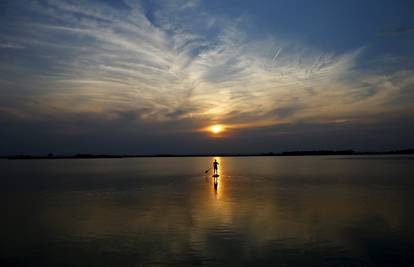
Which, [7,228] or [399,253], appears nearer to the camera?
[399,253]

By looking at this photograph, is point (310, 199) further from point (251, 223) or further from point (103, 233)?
point (103, 233)

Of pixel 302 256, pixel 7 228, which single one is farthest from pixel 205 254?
pixel 7 228

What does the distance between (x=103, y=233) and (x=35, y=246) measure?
2.48m

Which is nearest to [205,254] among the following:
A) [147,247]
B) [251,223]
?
[147,247]

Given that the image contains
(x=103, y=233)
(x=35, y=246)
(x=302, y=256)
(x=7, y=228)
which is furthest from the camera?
(x=7, y=228)

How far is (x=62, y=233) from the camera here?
14.0 metres

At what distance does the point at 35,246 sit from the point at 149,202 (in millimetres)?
10424

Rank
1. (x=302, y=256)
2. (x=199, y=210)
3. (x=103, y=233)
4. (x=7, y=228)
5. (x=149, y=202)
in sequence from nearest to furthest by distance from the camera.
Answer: (x=302, y=256)
(x=103, y=233)
(x=7, y=228)
(x=199, y=210)
(x=149, y=202)

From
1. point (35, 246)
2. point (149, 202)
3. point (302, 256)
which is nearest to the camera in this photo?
point (302, 256)

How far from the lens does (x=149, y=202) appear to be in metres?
22.3

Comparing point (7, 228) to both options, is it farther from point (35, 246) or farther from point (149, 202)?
point (149, 202)

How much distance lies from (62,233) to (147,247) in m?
4.50

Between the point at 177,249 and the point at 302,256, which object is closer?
the point at 302,256

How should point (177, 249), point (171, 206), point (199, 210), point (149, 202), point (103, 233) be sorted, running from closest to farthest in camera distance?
point (177, 249) < point (103, 233) < point (199, 210) < point (171, 206) < point (149, 202)
